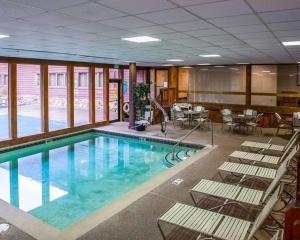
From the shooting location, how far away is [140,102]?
1123cm

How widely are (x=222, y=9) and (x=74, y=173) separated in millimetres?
5351

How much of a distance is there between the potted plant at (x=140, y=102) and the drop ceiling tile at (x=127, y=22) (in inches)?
277

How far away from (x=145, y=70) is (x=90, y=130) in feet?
14.8

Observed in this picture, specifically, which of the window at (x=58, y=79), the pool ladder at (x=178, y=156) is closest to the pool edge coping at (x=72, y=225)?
the pool ladder at (x=178, y=156)

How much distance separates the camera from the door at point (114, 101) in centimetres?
1296

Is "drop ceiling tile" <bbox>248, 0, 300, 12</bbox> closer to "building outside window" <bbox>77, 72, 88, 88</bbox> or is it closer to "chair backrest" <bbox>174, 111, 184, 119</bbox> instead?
"chair backrest" <bbox>174, 111, 184, 119</bbox>

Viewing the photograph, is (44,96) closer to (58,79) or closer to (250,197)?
(58,79)

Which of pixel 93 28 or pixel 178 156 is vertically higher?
pixel 93 28

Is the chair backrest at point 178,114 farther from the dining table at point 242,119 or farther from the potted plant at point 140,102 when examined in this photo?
the dining table at point 242,119

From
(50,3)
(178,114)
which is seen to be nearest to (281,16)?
(50,3)

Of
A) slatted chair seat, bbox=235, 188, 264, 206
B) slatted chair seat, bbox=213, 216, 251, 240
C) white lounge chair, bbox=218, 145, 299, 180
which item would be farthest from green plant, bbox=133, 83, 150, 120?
slatted chair seat, bbox=213, 216, 251, 240

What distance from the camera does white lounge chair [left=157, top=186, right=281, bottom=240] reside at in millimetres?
2834

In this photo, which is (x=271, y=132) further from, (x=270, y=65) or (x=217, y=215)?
(x=217, y=215)

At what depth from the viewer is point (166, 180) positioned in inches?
212
